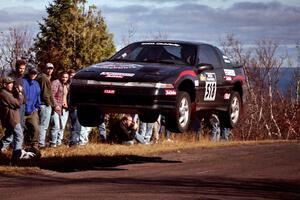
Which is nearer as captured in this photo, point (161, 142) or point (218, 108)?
point (218, 108)

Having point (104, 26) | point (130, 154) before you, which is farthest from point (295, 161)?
point (104, 26)

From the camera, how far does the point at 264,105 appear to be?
57844 millimetres

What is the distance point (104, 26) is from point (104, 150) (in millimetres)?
18128

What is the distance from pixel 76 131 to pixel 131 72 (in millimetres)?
5677

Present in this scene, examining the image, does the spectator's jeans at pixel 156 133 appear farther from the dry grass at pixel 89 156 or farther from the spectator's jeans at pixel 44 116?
the spectator's jeans at pixel 44 116

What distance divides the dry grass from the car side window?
3624 millimetres

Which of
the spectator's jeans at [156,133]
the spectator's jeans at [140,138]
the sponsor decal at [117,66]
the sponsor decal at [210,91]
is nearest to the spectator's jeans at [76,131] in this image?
the spectator's jeans at [140,138]

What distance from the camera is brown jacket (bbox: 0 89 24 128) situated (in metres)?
13.7

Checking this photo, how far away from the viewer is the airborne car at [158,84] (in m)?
11.4

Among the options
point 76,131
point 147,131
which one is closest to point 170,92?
point 76,131

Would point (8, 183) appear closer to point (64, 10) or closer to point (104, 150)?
point (104, 150)

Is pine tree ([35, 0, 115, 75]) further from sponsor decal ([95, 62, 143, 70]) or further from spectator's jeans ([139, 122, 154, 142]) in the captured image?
sponsor decal ([95, 62, 143, 70])

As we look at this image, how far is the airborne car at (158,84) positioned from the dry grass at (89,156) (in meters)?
1.94

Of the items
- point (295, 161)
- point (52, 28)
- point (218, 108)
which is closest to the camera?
point (218, 108)
